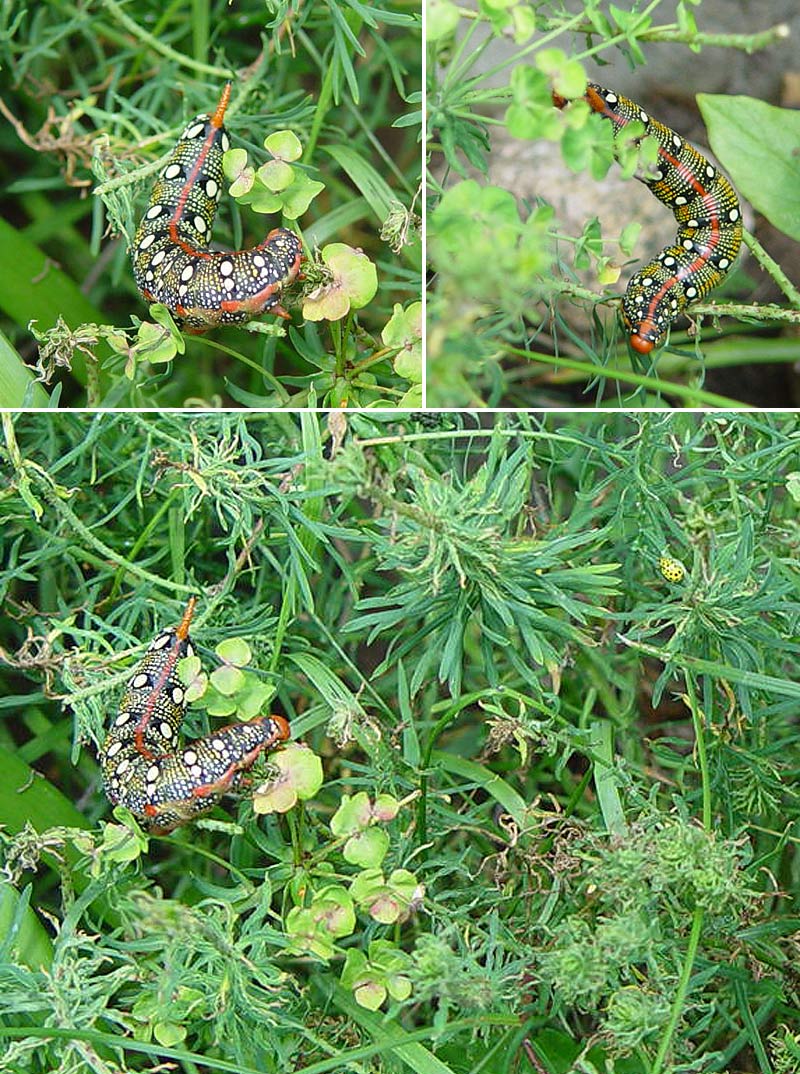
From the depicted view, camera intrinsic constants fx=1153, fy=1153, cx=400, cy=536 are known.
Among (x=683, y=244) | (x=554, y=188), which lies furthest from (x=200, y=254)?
(x=683, y=244)

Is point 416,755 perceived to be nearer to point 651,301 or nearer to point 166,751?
point 166,751

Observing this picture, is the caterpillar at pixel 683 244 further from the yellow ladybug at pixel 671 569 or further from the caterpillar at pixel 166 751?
the caterpillar at pixel 166 751

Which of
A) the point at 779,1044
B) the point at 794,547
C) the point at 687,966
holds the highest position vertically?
the point at 794,547

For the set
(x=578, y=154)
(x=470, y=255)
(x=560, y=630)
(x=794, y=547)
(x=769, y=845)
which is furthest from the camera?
(x=769, y=845)

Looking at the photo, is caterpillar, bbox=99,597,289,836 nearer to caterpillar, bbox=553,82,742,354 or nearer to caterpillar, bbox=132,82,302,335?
caterpillar, bbox=132,82,302,335

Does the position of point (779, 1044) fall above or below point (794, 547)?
below

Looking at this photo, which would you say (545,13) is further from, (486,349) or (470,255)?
(470,255)

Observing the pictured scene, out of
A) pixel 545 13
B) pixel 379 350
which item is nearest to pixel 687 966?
pixel 379 350
